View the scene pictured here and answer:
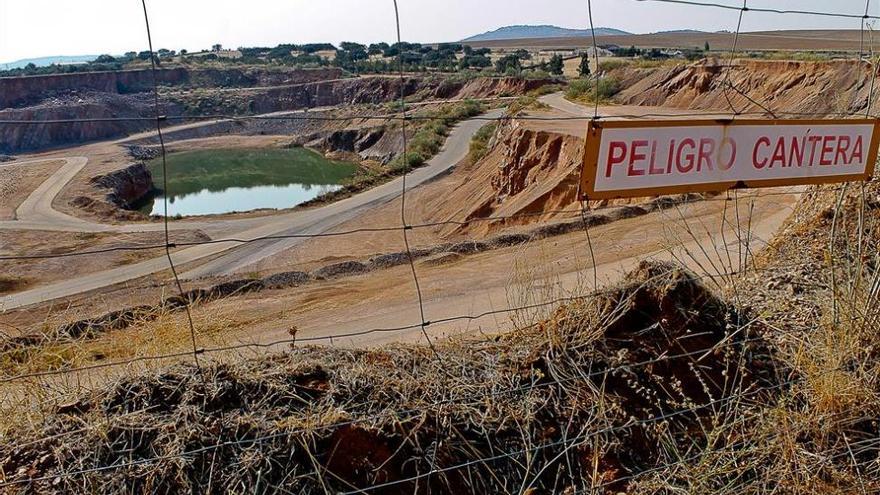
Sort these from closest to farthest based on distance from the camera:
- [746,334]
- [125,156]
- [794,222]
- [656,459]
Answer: [656,459] < [746,334] < [794,222] < [125,156]

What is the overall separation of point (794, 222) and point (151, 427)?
5677mm

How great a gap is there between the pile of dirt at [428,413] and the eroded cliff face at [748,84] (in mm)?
21979

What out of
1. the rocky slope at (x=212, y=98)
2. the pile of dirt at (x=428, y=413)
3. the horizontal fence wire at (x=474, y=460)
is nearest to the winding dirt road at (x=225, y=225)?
the pile of dirt at (x=428, y=413)

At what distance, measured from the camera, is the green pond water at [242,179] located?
2099 inches

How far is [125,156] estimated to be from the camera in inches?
2457

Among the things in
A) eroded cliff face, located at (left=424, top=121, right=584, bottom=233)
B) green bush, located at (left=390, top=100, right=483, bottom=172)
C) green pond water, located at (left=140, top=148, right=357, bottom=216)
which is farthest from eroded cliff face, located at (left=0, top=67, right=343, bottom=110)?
eroded cliff face, located at (left=424, top=121, right=584, bottom=233)

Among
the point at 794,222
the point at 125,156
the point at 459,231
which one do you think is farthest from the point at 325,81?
the point at 794,222

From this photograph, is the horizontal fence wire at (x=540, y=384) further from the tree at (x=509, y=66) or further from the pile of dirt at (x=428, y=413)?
the tree at (x=509, y=66)

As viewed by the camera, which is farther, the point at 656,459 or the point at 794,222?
the point at 794,222

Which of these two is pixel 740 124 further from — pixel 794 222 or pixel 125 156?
pixel 125 156

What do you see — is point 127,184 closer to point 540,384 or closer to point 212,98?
point 212,98

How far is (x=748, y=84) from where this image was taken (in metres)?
36.8

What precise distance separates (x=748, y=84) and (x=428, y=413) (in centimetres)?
3855

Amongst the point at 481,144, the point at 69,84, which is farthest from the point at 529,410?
the point at 69,84
